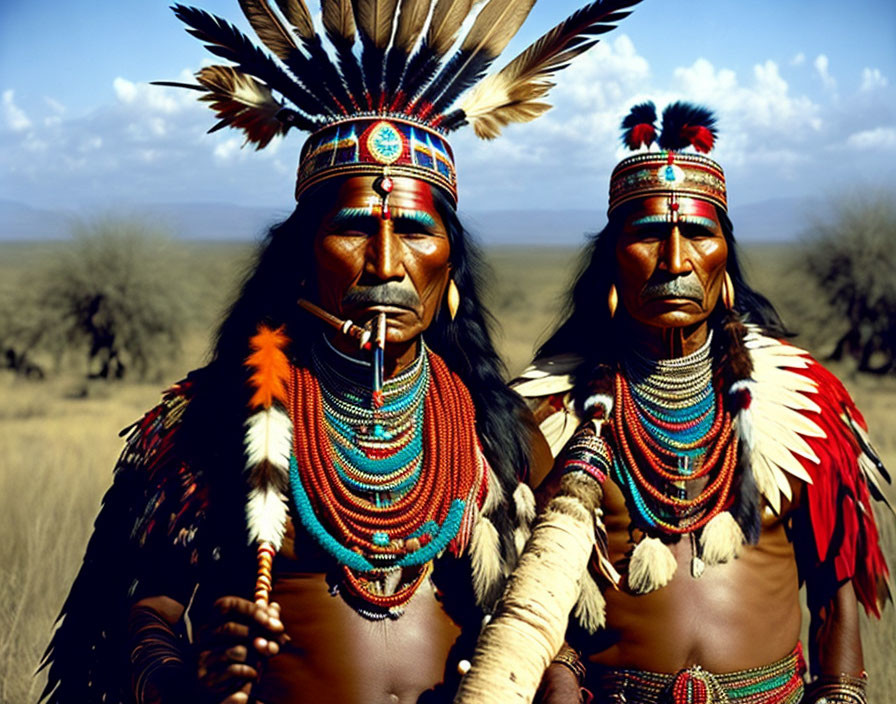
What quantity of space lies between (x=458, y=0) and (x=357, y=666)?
213cm

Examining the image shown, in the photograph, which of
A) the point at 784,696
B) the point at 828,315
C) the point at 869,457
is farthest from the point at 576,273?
the point at 828,315

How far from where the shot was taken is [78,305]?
2331 centimetres

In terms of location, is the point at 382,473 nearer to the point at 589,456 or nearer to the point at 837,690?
the point at 589,456

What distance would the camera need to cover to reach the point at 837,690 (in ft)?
13.2

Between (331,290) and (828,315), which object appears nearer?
(331,290)

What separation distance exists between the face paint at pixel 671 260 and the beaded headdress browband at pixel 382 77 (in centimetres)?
72

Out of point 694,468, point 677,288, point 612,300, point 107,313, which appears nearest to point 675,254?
point 677,288

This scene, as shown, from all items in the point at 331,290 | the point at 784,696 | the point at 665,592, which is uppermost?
the point at 331,290

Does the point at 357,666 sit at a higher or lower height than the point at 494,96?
lower

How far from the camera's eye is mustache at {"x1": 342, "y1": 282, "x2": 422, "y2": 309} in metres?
3.31

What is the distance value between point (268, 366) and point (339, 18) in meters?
1.13

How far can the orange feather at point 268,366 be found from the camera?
11.0ft

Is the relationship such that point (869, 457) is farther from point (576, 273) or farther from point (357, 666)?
point (357, 666)

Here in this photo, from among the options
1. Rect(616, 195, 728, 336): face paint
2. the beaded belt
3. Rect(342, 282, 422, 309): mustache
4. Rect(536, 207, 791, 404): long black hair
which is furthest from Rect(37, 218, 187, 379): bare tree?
Rect(342, 282, 422, 309): mustache
